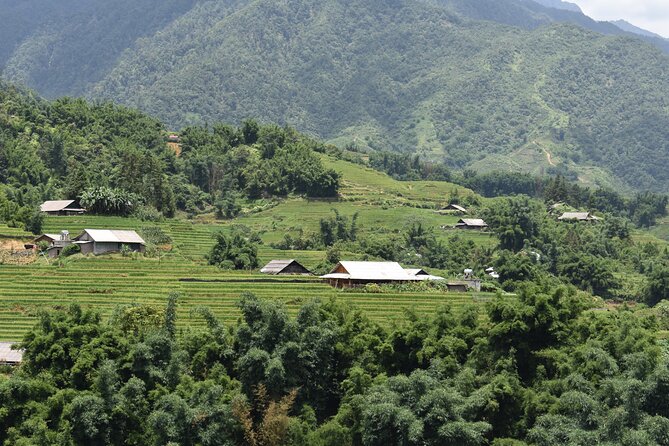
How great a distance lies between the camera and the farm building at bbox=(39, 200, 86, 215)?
258ft

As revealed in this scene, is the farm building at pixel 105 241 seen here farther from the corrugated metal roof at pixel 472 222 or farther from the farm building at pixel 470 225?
the corrugated metal roof at pixel 472 222

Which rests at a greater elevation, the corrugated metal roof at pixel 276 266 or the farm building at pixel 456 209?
the corrugated metal roof at pixel 276 266

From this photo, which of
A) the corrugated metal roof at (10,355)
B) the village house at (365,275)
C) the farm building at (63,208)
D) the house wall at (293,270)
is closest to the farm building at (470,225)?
the house wall at (293,270)

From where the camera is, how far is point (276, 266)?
69625mm

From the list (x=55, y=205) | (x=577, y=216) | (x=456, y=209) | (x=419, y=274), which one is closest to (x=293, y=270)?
(x=419, y=274)

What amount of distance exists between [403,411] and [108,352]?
477 inches

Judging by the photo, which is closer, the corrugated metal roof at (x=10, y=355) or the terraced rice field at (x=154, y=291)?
the corrugated metal roof at (x=10, y=355)

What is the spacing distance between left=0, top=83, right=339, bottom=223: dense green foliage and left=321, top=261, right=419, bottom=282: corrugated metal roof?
1984cm

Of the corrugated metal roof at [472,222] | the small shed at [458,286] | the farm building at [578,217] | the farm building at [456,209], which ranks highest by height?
the small shed at [458,286]

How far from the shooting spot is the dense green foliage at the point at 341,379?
36594mm

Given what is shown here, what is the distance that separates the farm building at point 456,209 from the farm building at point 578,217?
11077 mm

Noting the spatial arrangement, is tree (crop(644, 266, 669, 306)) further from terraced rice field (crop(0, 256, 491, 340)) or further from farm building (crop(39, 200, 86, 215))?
farm building (crop(39, 200, 86, 215))

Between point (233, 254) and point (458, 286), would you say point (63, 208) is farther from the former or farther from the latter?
point (458, 286)

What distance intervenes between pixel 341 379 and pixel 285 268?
26578 millimetres
